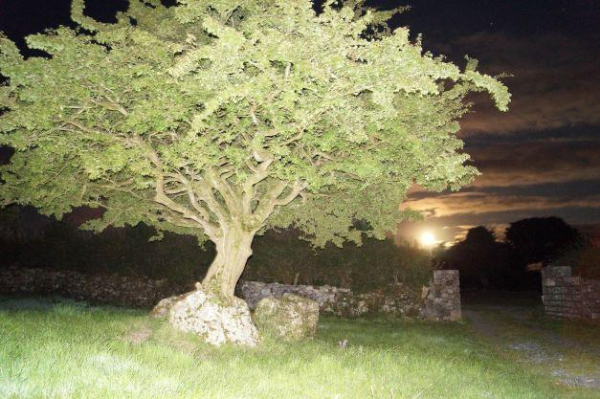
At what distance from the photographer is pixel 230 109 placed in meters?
10.0

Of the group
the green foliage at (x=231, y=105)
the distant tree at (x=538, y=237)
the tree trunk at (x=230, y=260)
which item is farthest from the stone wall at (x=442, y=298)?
the distant tree at (x=538, y=237)

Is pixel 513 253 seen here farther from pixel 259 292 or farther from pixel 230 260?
pixel 230 260

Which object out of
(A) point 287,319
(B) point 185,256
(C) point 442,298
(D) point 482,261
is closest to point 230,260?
(A) point 287,319

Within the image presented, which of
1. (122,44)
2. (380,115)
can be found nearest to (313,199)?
(380,115)

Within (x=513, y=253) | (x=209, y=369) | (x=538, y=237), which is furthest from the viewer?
(x=513, y=253)

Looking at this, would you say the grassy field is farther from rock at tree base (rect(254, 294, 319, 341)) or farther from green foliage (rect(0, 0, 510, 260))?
green foliage (rect(0, 0, 510, 260))

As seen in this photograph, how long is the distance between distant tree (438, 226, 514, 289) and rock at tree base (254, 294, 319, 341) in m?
52.2

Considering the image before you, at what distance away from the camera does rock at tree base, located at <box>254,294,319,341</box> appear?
14445mm

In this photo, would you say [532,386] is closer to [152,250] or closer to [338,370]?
[338,370]

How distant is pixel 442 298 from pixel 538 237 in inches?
2028

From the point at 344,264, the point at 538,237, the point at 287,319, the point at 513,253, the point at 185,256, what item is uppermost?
the point at 538,237

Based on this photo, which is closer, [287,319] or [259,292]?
[287,319]

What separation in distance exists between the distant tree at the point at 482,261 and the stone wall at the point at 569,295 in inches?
1471

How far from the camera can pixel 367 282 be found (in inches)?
973
